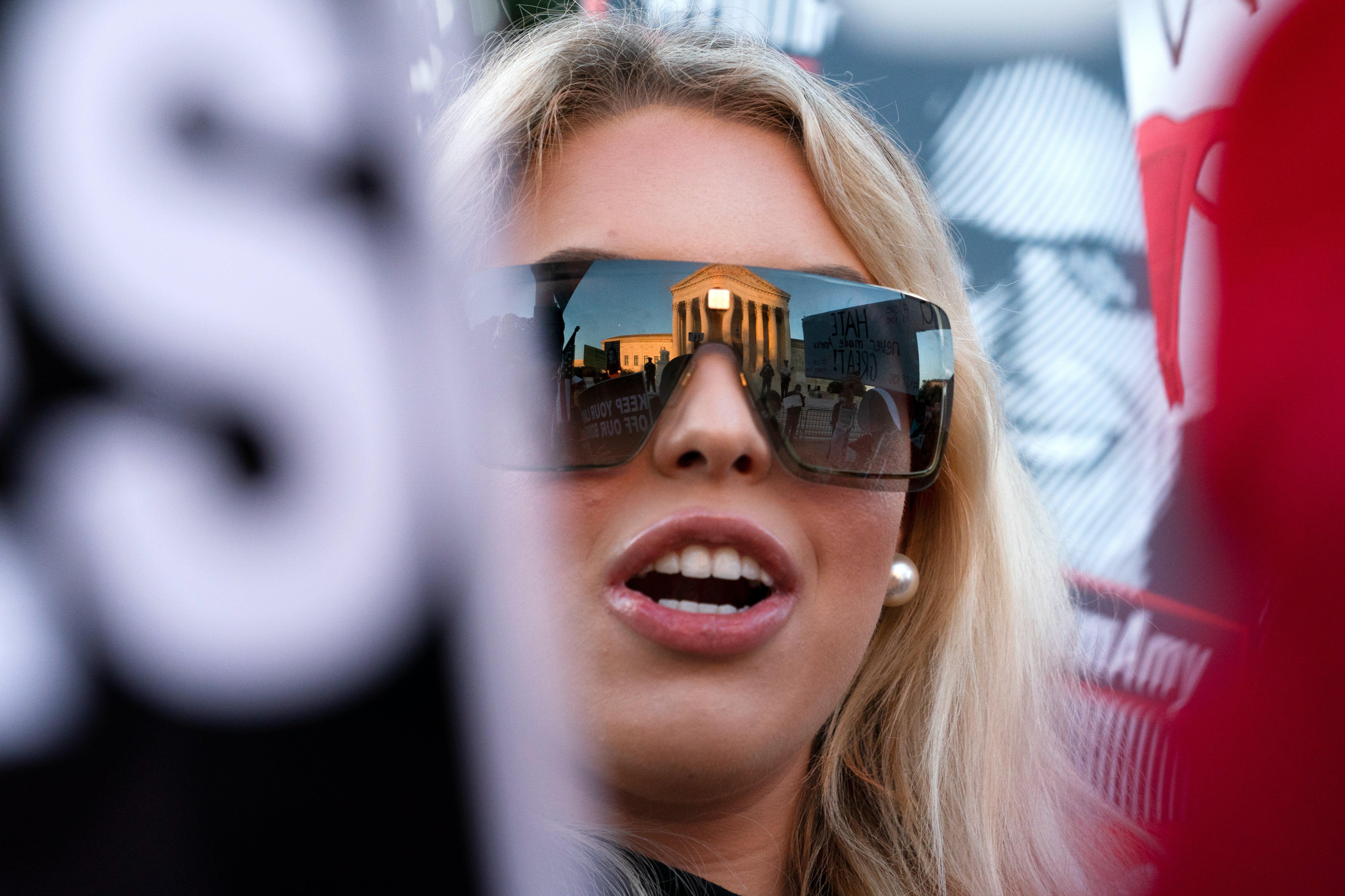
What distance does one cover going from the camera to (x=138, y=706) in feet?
3.26

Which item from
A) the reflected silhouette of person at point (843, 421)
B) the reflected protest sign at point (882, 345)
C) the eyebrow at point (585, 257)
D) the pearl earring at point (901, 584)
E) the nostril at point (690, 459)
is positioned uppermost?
the eyebrow at point (585, 257)

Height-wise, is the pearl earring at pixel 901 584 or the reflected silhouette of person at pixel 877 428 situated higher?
the reflected silhouette of person at pixel 877 428

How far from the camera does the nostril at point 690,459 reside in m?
1.18

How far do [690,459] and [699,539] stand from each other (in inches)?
4.3

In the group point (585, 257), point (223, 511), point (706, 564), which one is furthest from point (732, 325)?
point (223, 511)

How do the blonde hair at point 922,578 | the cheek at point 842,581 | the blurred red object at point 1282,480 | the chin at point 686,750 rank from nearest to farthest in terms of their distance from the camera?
the chin at point 686,750 < the cheek at point 842,581 < the blonde hair at point 922,578 < the blurred red object at point 1282,480

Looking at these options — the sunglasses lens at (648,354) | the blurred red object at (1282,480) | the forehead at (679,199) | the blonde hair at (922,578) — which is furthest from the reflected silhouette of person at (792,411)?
the blurred red object at (1282,480)

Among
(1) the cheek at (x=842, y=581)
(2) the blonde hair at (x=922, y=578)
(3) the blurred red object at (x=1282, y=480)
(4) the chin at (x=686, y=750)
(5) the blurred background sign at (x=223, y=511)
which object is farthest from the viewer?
(3) the blurred red object at (x=1282, y=480)

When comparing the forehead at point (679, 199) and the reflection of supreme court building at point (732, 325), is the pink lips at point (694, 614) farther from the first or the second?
the forehead at point (679, 199)

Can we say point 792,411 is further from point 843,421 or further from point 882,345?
point 882,345

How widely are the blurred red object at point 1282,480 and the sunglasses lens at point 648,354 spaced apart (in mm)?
1218

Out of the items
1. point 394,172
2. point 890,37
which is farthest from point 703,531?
point 890,37

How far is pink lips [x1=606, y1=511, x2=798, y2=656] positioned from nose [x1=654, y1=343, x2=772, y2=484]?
0.07 metres

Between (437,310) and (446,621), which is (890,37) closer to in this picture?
(437,310)
